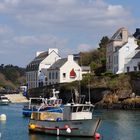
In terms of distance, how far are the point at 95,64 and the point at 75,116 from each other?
3460 inches

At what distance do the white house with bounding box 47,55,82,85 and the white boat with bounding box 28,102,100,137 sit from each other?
248 feet

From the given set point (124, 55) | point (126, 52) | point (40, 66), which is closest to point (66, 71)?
point (40, 66)

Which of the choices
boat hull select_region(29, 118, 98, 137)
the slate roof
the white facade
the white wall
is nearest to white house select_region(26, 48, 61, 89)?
the slate roof

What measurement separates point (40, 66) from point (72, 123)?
324 feet

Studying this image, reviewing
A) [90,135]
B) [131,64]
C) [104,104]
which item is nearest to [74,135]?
[90,135]

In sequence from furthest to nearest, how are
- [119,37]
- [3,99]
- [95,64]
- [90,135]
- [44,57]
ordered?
[44,57]
[95,64]
[3,99]
[119,37]
[90,135]

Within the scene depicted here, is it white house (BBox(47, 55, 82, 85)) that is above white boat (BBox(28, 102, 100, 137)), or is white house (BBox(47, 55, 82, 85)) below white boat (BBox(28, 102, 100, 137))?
above

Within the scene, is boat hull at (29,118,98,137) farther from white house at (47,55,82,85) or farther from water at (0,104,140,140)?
white house at (47,55,82,85)

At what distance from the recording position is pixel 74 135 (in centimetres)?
4984

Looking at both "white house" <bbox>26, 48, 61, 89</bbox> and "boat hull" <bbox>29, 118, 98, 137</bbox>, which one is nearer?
"boat hull" <bbox>29, 118, 98, 137</bbox>

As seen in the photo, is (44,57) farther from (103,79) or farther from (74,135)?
(74,135)

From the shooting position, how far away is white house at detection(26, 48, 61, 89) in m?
146

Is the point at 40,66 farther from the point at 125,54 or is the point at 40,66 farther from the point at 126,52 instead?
the point at 126,52

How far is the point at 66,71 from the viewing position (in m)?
133
